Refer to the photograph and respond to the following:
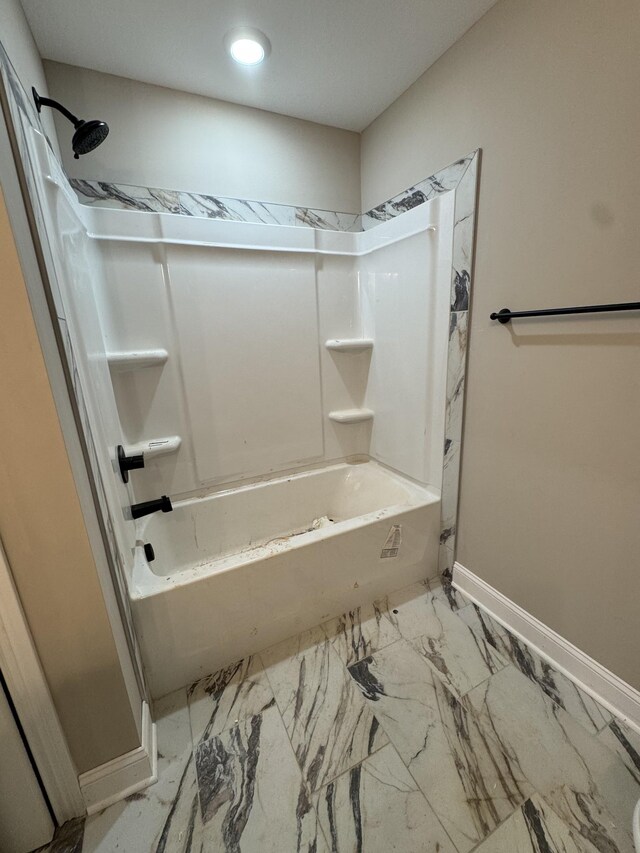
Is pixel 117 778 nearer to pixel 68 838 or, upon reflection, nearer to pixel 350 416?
pixel 68 838

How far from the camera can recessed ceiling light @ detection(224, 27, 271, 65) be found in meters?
1.28

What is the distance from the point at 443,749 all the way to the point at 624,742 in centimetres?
56

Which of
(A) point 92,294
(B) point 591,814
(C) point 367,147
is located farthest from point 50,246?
(B) point 591,814

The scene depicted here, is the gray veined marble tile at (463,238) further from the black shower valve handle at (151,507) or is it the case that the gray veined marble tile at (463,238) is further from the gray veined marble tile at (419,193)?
the black shower valve handle at (151,507)

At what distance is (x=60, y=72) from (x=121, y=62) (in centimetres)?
25

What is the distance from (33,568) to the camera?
0.77 m

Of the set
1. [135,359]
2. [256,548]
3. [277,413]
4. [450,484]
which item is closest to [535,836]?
[450,484]

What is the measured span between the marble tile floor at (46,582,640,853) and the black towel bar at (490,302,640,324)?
1.30m

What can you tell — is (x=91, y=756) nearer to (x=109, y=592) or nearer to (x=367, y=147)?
(x=109, y=592)

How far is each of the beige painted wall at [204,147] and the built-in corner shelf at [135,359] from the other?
0.76 meters

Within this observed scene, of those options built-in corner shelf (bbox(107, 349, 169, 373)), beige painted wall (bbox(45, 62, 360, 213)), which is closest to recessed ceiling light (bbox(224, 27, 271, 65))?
beige painted wall (bbox(45, 62, 360, 213))

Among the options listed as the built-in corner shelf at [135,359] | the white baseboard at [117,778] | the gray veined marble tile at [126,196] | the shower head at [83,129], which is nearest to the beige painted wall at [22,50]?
the shower head at [83,129]

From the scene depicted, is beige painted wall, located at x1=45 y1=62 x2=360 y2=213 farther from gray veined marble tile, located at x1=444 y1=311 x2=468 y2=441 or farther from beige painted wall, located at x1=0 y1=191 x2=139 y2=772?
beige painted wall, located at x1=0 y1=191 x2=139 y2=772

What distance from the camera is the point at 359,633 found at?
1.51 meters
